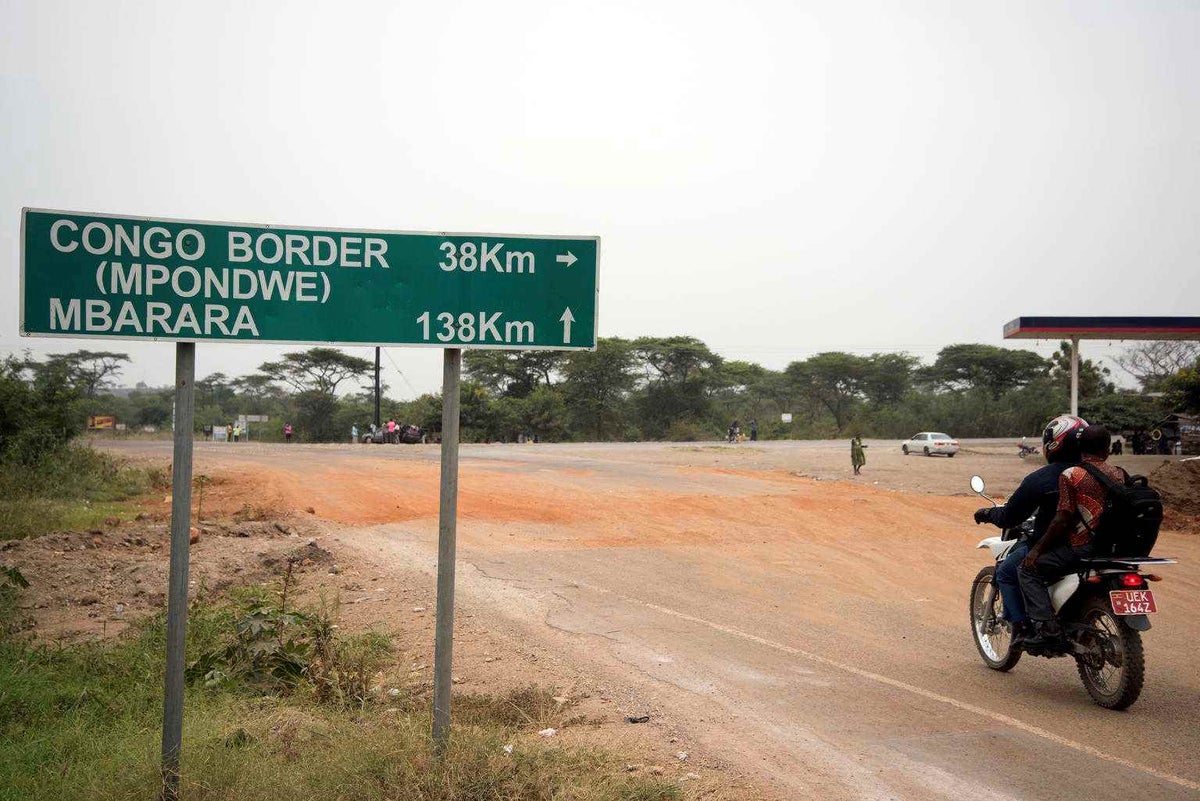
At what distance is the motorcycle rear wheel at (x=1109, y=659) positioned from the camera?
5504 mm

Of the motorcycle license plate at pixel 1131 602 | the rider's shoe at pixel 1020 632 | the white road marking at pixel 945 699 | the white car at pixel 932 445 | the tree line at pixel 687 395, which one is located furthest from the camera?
the tree line at pixel 687 395

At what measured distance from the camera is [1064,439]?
595 cm

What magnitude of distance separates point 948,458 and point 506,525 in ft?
91.6

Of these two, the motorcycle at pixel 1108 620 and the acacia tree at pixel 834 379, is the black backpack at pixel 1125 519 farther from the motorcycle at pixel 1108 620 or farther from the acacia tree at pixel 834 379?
the acacia tree at pixel 834 379

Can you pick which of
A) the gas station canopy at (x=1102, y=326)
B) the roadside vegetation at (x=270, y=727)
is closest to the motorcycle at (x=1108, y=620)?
the roadside vegetation at (x=270, y=727)

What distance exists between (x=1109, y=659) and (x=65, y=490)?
56.7 ft

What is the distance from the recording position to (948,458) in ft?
124

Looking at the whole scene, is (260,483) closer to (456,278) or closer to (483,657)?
(483,657)

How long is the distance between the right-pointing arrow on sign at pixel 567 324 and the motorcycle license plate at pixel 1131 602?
3674 mm

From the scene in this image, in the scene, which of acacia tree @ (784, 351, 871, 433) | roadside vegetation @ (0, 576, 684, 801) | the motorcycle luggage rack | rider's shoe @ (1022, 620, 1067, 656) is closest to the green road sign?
roadside vegetation @ (0, 576, 684, 801)

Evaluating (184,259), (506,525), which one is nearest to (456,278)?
(184,259)

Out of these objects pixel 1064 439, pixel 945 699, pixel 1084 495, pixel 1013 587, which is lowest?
pixel 945 699

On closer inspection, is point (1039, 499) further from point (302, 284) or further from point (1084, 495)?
point (302, 284)

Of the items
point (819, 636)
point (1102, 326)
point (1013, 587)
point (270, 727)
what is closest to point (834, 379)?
point (1102, 326)
